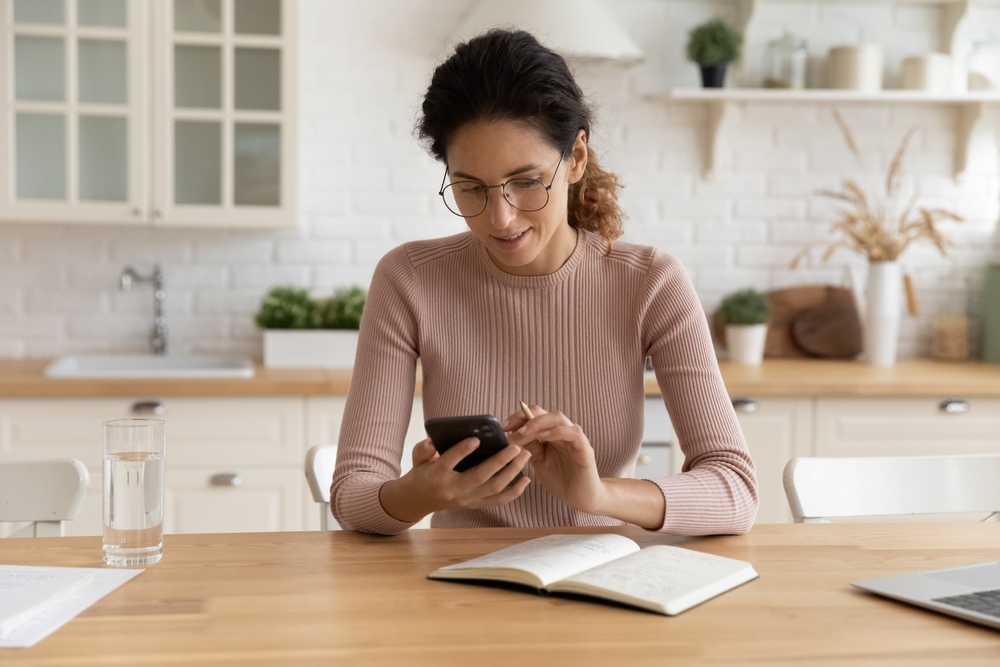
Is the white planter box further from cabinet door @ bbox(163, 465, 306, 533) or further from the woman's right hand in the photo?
the woman's right hand

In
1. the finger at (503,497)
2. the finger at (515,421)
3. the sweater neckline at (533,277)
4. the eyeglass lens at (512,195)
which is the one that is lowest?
the finger at (503,497)

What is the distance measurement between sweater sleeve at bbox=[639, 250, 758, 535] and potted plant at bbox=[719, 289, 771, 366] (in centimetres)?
164

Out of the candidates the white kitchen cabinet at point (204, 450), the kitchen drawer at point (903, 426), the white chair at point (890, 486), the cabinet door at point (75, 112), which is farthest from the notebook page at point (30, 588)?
the kitchen drawer at point (903, 426)

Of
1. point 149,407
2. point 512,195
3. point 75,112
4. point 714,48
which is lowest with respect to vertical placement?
point 149,407

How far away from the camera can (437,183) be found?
128 inches

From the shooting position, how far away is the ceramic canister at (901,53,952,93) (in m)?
3.15

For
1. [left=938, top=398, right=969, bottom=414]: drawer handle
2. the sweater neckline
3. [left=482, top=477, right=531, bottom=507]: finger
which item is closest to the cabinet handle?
the sweater neckline

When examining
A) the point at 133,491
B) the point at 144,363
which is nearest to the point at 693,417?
the point at 133,491

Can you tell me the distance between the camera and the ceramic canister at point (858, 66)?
313cm

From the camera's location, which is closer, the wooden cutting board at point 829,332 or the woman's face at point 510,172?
the woman's face at point 510,172

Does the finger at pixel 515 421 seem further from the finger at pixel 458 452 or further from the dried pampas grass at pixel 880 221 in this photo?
the dried pampas grass at pixel 880 221

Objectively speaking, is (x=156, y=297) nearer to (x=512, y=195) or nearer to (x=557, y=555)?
(x=512, y=195)

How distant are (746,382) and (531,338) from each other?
1.35m

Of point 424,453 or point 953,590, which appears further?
point 424,453
